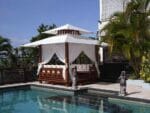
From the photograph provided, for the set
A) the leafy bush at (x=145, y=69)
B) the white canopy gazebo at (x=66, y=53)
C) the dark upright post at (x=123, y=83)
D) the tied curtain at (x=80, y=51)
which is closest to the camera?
the dark upright post at (x=123, y=83)

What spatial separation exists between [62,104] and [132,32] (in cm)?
473

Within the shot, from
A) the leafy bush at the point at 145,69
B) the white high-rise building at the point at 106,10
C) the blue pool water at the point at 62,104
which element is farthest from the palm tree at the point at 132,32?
the white high-rise building at the point at 106,10

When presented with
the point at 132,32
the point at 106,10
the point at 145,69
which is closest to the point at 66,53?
the point at 132,32

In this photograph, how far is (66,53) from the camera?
49.0 ft

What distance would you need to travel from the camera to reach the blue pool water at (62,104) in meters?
10.7

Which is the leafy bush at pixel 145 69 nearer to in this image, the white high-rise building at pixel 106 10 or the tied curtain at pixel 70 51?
the tied curtain at pixel 70 51

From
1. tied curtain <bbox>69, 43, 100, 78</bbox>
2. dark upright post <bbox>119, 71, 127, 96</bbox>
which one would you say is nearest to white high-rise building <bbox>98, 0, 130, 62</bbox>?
tied curtain <bbox>69, 43, 100, 78</bbox>

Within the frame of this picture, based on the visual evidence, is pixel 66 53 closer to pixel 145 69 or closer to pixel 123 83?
pixel 145 69

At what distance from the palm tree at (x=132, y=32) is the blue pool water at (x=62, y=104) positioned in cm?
287

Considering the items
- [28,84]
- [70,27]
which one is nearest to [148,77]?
[70,27]

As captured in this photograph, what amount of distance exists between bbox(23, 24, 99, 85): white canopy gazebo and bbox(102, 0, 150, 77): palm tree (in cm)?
139

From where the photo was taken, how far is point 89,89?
562 inches

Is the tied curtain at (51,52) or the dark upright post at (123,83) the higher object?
the tied curtain at (51,52)

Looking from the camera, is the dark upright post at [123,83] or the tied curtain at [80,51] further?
the tied curtain at [80,51]
